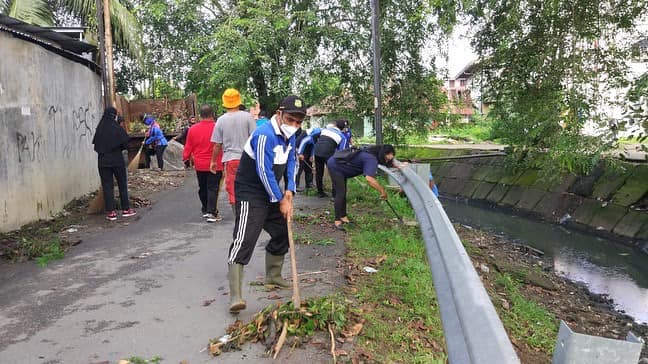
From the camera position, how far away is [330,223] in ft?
27.8

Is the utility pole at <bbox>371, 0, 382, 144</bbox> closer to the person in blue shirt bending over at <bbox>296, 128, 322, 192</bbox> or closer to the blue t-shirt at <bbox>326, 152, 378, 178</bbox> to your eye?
the person in blue shirt bending over at <bbox>296, 128, 322, 192</bbox>

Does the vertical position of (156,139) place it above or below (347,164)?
above

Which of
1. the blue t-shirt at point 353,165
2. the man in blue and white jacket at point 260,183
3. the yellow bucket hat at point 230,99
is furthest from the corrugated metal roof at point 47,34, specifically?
the man in blue and white jacket at point 260,183

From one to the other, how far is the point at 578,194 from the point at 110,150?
11.4 meters

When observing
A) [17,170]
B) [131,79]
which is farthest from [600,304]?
[131,79]

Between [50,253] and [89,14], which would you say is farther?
[89,14]

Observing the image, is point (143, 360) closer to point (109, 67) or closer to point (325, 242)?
point (325, 242)

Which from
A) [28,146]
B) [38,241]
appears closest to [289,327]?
[38,241]

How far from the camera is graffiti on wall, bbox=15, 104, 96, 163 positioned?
324 inches

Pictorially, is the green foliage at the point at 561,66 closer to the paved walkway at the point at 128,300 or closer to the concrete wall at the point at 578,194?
the concrete wall at the point at 578,194

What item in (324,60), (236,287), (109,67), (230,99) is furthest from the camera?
(324,60)

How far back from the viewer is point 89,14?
63.5ft

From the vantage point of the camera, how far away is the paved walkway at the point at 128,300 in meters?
3.86

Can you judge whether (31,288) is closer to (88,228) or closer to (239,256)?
(239,256)
